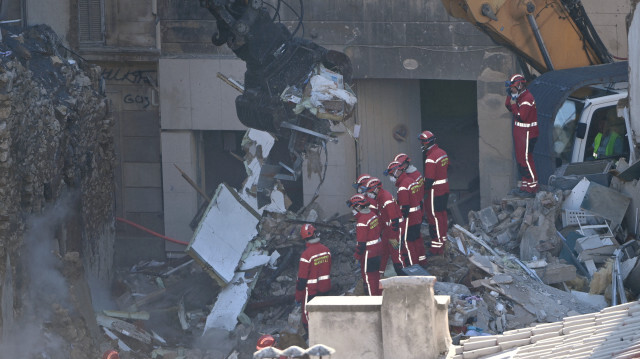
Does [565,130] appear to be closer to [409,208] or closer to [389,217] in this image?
[409,208]

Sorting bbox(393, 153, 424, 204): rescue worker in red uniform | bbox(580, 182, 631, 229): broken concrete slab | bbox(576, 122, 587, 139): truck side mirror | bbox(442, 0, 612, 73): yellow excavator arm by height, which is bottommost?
bbox(580, 182, 631, 229): broken concrete slab

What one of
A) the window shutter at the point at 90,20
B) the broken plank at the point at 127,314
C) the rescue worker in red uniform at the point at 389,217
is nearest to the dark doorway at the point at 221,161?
the window shutter at the point at 90,20

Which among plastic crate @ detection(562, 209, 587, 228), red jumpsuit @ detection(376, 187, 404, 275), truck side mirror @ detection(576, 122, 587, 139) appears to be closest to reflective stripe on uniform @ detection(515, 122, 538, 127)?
truck side mirror @ detection(576, 122, 587, 139)

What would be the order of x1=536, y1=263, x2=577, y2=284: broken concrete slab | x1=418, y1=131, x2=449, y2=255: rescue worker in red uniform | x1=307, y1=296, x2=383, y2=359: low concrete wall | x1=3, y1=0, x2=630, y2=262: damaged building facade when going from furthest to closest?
x1=3, y1=0, x2=630, y2=262: damaged building facade → x1=418, y1=131, x2=449, y2=255: rescue worker in red uniform → x1=536, y1=263, x2=577, y2=284: broken concrete slab → x1=307, y1=296, x2=383, y2=359: low concrete wall

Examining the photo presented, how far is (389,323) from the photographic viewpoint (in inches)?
355

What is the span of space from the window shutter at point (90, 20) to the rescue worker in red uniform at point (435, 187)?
8.02 m

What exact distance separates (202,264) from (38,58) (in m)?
4.19

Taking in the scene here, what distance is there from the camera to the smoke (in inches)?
518

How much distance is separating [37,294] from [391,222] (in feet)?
16.5

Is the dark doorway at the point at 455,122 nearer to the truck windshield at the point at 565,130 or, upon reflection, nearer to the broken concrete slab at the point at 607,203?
the truck windshield at the point at 565,130

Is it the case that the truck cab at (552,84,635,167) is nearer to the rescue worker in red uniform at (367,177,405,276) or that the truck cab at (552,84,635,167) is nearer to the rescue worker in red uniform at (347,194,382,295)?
the rescue worker in red uniform at (367,177,405,276)

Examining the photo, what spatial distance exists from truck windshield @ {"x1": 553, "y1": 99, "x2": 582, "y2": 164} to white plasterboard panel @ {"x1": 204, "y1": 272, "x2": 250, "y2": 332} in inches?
218

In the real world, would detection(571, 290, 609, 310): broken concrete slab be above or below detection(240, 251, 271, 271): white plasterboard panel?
below

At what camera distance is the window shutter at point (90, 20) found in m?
20.5
